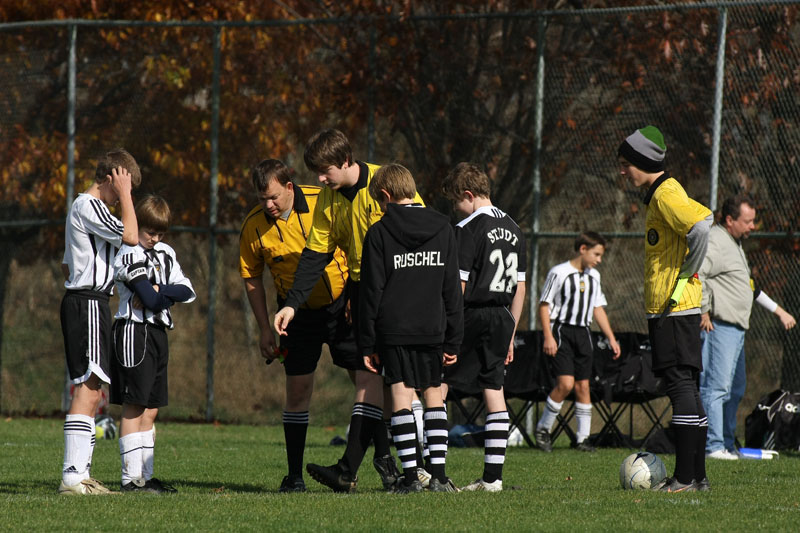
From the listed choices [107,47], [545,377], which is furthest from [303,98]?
[545,377]

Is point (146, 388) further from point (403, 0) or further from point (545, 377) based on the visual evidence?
point (403, 0)

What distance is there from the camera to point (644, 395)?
10703mm

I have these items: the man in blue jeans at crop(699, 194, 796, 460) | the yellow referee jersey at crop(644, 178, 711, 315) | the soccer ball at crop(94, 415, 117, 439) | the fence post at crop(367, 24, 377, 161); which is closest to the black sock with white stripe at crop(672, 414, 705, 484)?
the yellow referee jersey at crop(644, 178, 711, 315)

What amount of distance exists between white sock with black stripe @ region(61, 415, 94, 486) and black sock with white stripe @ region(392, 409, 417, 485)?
178 cm

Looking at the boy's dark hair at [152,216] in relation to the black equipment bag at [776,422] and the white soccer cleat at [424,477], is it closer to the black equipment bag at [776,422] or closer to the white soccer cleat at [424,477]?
the white soccer cleat at [424,477]

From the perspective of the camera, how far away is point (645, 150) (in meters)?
6.62

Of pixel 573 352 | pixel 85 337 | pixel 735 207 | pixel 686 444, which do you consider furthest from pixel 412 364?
pixel 573 352

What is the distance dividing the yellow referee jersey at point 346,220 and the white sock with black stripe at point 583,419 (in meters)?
4.72

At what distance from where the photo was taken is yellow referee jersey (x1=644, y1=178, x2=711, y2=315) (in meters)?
6.44

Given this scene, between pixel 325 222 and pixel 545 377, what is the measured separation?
4.61 m

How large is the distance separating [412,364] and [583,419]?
4977mm

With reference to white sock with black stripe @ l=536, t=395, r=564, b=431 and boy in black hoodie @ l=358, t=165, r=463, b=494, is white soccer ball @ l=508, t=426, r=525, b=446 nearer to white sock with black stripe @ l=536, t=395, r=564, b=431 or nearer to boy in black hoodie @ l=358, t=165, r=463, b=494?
white sock with black stripe @ l=536, t=395, r=564, b=431

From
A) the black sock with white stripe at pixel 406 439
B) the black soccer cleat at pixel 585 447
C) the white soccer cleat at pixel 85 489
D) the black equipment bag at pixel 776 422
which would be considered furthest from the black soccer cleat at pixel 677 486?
the black equipment bag at pixel 776 422

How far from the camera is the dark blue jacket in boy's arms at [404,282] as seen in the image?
20.2ft
